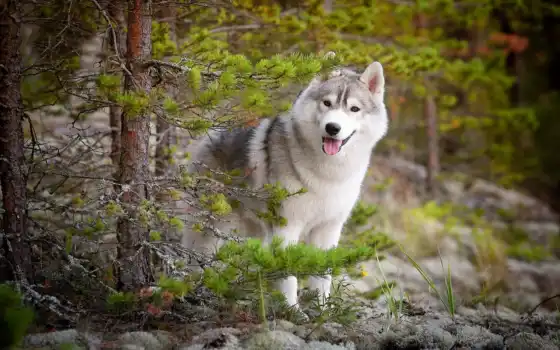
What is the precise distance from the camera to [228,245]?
302 cm

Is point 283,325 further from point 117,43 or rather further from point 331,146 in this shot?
point 117,43

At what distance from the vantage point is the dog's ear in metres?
4.34

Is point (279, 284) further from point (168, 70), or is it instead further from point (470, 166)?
point (470, 166)

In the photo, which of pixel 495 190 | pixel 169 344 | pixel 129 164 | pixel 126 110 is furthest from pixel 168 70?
pixel 495 190

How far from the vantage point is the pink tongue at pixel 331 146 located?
158 inches

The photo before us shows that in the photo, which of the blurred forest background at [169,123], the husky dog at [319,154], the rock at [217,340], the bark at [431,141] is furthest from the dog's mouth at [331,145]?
the bark at [431,141]

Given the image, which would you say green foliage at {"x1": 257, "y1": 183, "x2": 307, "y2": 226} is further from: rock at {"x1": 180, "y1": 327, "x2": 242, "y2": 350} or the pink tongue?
rock at {"x1": 180, "y1": 327, "x2": 242, "y2": 350}

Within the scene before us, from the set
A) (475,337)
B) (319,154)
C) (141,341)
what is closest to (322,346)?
(141,341)

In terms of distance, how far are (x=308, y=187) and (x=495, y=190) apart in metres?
9.34

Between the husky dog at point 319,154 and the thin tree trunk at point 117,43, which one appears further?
the husky dog at point 319,154

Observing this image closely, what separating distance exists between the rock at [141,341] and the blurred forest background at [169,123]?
29cm

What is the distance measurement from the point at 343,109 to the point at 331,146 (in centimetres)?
33

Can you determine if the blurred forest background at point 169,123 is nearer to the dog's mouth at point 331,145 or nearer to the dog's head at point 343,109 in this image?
the dog's head at point 343,109

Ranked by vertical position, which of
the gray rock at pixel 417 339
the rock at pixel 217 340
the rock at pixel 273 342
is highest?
the rock at pixel 217 340
